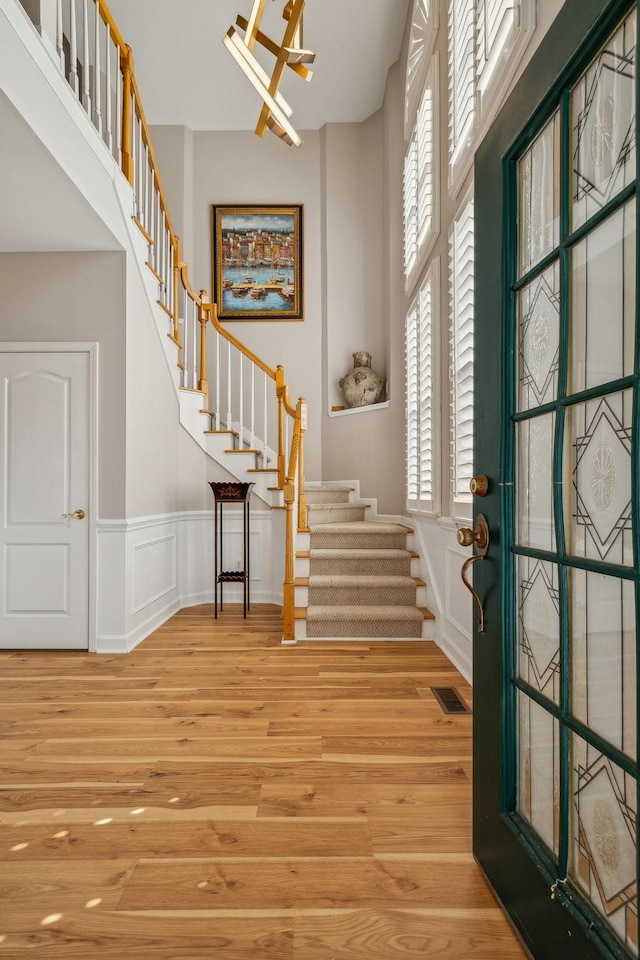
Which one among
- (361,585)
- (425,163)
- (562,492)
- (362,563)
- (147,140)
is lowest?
(361,585)

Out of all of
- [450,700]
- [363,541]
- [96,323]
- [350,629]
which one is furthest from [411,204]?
[450,700]

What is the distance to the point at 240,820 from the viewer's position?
1.90m

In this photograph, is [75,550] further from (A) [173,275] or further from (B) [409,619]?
(A) [173,275]

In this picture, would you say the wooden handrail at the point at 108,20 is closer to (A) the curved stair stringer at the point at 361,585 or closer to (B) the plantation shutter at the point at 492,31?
(B) the plantation shutter at the point at 492,31

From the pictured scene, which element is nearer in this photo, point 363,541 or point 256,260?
point 363,541

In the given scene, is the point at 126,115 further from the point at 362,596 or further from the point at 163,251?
the point at 362,596

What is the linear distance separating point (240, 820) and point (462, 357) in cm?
265

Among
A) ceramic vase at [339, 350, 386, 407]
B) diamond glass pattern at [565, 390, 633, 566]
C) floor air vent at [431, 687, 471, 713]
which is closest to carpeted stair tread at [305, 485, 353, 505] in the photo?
ceramic vase at [339, 350, 386, 407]

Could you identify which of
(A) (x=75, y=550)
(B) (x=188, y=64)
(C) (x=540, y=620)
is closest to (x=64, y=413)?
(A) (x=75, y=550)

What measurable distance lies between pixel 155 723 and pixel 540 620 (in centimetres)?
208

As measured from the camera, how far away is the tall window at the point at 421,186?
13.4 feet

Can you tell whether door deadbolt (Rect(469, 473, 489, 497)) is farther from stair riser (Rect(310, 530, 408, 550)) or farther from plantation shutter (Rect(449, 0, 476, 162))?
stair riser (Rect(310, 530, 408, 550))

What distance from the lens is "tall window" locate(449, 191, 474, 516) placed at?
3.32m

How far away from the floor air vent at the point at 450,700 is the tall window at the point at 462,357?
3.26 feet
